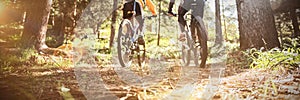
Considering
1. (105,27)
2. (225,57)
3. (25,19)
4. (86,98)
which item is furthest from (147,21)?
(86,98)

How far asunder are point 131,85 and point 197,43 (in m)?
1.02

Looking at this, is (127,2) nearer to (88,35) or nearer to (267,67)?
(88,35)

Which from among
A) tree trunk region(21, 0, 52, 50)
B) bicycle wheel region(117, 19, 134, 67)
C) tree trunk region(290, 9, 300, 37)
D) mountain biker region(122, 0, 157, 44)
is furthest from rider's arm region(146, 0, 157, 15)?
tree trunk region(290, 9, 300, 37)

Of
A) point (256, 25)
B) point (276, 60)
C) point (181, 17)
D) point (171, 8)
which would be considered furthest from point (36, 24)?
point (256, 25)

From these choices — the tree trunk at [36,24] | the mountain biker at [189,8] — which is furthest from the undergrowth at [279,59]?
the tree trunk at [36,24]

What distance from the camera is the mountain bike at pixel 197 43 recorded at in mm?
1984

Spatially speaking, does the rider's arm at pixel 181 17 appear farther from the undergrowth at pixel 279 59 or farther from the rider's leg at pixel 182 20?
the undergrowth at pixel 279 59

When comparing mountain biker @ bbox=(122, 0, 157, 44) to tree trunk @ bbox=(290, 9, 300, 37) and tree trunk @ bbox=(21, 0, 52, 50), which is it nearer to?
tree trunk @ bbox=(21, 0, 52, 50)

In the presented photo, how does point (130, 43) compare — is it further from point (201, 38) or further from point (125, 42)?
point (201, 38)

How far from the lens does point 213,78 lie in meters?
1.46

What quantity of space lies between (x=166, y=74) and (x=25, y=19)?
0.84 m

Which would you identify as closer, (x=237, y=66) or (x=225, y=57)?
(x=237, y=66)

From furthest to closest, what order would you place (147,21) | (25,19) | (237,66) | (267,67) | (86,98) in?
(147,21) → (237,66) → (267,67) → (25,19) → (86,98)

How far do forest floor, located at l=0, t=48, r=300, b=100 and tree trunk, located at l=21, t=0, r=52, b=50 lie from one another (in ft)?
Answer: 0.47
